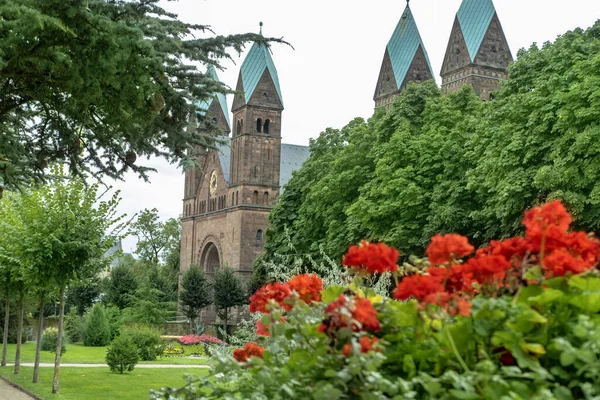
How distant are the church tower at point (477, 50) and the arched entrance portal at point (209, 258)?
26.4 meters

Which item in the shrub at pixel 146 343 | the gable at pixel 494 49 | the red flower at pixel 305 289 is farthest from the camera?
the gable at pixel 494 49

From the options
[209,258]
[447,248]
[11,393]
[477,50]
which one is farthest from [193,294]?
[447,248]

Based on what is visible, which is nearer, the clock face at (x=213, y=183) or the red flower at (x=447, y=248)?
the red flower at (x=447, y=248)

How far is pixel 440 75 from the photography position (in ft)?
230

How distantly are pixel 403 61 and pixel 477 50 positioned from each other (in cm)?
705

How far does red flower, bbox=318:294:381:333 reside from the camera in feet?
11.7

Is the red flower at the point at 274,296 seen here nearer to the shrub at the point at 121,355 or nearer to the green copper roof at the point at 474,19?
the shrub at the point at 121,355

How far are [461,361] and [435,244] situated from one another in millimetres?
543

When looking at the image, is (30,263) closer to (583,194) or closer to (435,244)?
(583,194)

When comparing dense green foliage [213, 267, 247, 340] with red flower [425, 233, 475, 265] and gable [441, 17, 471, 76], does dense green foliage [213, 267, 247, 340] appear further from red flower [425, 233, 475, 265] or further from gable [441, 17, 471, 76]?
red flower [425, 233, 475, 265]

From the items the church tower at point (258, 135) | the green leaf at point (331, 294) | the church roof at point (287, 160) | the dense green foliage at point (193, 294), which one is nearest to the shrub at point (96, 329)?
the dense green foliage at point (193, 294)

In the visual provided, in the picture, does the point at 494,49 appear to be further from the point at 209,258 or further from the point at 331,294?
the point at 331,294

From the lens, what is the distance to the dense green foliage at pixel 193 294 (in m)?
67.9

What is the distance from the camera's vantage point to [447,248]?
145 inches
